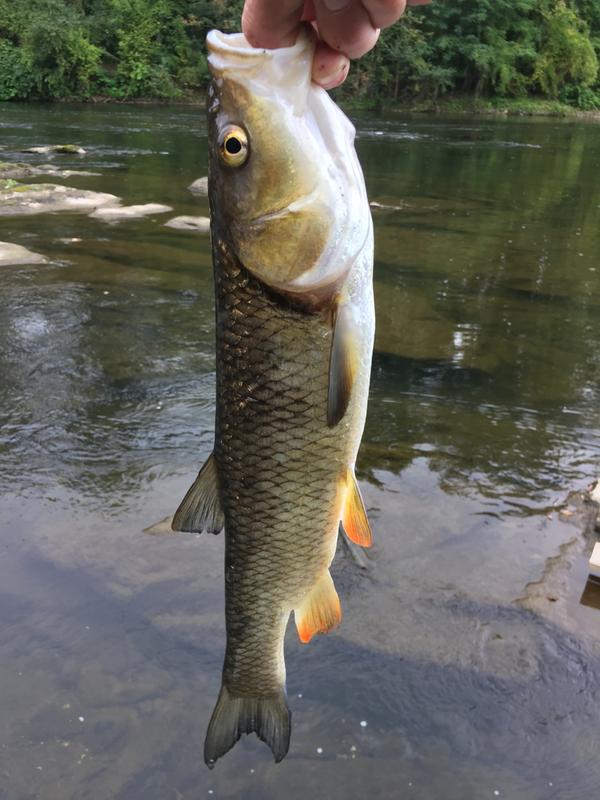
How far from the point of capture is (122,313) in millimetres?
8359

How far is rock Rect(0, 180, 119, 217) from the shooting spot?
44.3 ft

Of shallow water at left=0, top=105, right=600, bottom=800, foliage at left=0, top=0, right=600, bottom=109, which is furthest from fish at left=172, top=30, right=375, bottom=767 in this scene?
foliage at left=0, top=0, right=600, bottom=109

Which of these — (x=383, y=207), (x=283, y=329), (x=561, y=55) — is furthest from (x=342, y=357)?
(x=561, y=55)

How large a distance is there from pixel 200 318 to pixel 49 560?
176 inches

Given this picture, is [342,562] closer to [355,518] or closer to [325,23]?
[355,518]

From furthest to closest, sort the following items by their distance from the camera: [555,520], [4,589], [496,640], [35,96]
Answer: [35,96]
[555,520]
[4,589]
[496,640]

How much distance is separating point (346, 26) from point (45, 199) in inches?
542

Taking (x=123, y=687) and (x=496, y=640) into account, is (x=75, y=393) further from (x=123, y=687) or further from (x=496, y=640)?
(x=496, y=640)

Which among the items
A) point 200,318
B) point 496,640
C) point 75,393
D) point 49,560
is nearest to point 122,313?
point 200,318

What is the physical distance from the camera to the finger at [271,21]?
159cm

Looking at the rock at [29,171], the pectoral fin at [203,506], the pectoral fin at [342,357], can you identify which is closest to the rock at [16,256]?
the rock at [29,171]

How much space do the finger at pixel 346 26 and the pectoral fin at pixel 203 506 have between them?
1.15 meters

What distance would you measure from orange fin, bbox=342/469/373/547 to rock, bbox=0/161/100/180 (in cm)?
1677

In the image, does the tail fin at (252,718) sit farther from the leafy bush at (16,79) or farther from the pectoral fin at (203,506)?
the leafy bush at (16,79)
